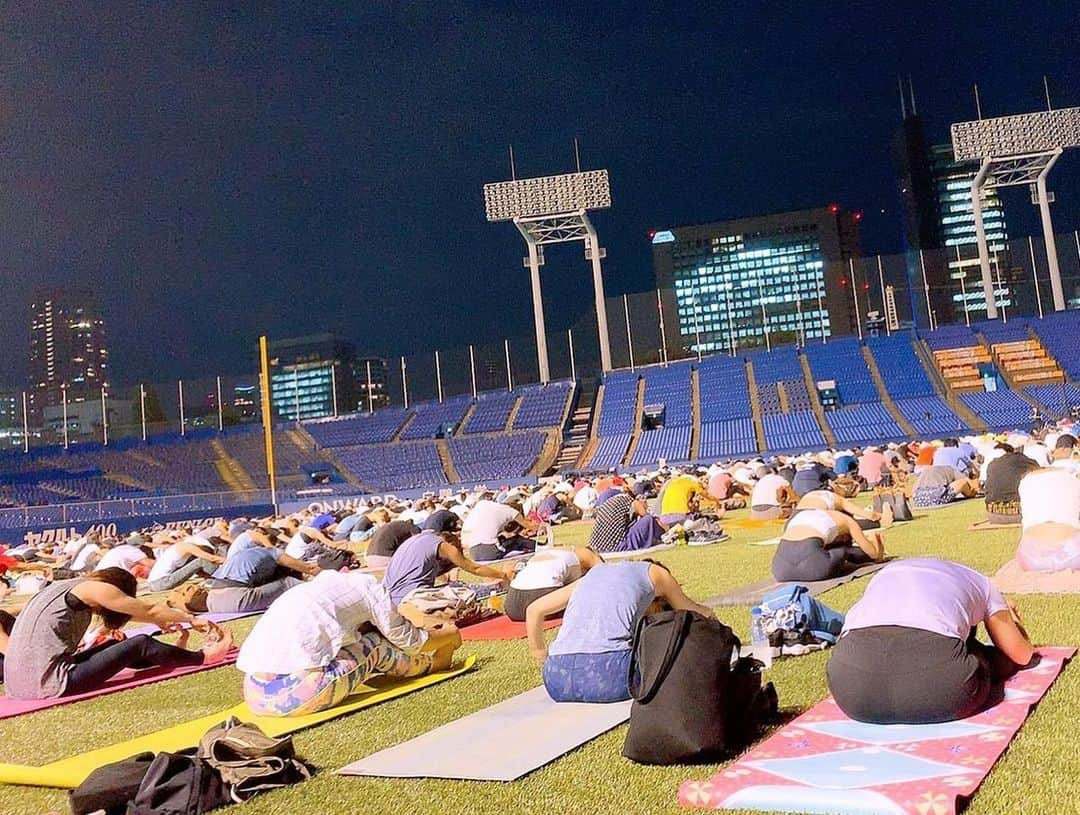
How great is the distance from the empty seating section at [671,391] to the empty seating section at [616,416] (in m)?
0.89

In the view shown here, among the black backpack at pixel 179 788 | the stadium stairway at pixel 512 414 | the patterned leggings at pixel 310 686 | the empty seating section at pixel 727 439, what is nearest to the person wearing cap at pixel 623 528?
the patterned leggings at pixel 310 686

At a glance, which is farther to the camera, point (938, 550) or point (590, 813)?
point (938, 550)

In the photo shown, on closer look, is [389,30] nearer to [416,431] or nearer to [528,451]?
[416,431]

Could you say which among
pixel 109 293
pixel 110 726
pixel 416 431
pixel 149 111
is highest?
pixel 149 111

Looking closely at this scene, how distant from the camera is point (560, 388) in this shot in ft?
171

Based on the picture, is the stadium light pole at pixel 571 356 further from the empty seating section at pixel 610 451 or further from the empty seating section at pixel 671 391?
the empty seating section at pixel 610 451

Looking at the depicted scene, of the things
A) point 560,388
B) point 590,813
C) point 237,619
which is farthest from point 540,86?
point 590,813

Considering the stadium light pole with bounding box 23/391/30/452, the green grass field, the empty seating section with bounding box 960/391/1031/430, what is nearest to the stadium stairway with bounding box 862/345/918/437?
the empty seating section with bounding box 960/391/1031/430

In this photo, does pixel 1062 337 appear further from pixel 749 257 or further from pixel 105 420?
pixel 749 257

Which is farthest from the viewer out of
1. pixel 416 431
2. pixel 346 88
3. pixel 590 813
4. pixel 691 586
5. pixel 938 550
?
pixel 346 88

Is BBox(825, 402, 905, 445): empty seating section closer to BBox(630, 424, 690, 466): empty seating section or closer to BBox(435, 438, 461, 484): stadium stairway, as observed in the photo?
BBox(630, 424, 690, 466): empty seating section

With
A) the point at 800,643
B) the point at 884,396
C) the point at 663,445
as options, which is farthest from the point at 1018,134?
the point at 800,643

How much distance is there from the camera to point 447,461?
47.2m

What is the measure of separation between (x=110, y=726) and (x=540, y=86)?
7786 centimetres
